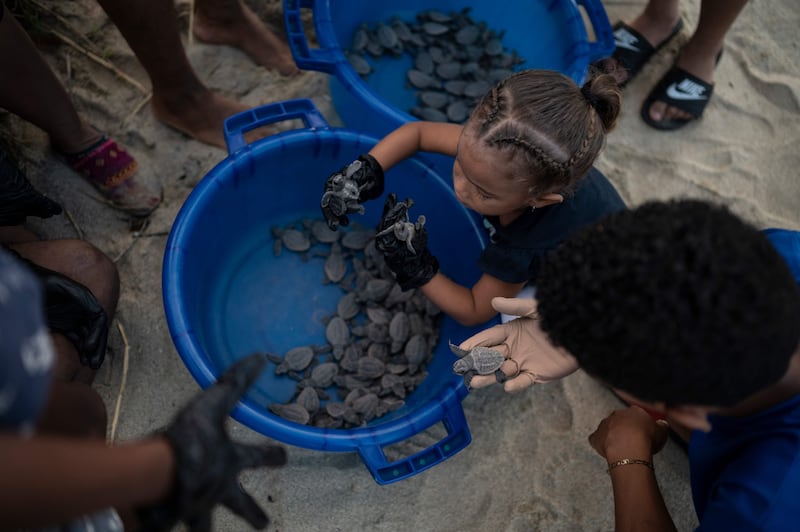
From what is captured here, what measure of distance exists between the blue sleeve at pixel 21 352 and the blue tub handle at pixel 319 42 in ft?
2.94

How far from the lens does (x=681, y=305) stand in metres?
0.58

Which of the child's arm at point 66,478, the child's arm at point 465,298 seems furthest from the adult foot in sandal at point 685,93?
the child's arm at point 66,478

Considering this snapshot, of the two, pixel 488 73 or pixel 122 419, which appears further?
pixel 488 73

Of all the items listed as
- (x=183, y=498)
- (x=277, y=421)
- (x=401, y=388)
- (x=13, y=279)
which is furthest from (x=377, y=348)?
(x=13, y=279)

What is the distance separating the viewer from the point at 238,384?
0.71 meters

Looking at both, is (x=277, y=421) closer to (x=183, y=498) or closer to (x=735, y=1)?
(x=183, y=498)

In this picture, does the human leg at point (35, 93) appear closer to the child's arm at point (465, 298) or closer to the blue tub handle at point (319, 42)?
the blue tub handle at point (319, 42)

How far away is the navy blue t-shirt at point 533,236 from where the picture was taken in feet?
3.66

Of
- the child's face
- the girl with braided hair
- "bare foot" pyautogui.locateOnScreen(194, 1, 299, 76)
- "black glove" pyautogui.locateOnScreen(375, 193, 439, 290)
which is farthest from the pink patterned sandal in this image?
the child's face

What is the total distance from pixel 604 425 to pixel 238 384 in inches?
30.9

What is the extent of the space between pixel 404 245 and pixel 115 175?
74cm

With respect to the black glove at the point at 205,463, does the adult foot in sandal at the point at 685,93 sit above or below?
below

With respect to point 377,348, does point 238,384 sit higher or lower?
higher

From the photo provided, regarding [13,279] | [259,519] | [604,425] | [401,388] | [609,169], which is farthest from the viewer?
[609,169]
